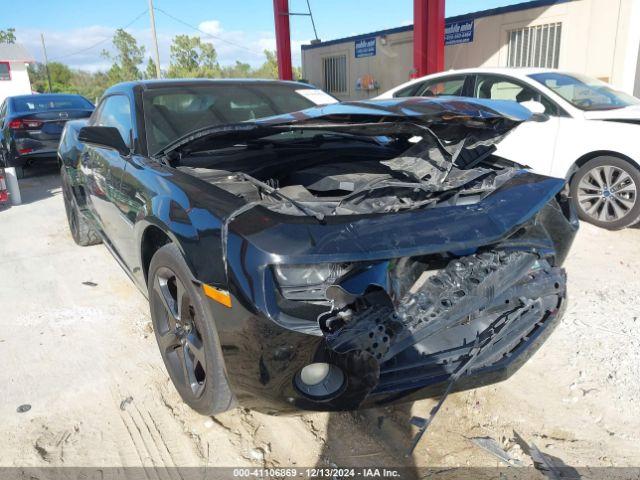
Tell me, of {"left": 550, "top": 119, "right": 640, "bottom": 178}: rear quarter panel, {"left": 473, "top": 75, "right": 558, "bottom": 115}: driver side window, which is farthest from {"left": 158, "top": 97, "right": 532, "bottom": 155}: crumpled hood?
{"left": 473, "top": 75, "right": 558, "bottom": 115}: driver side window

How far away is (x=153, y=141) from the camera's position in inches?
119

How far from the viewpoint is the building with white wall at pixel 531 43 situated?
944cm

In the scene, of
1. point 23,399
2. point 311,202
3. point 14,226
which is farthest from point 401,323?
point 14,226

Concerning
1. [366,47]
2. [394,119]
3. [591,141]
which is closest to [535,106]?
[591,141]

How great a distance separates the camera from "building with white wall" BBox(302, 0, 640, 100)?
944 centimetres

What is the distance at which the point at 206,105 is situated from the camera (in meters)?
3.43

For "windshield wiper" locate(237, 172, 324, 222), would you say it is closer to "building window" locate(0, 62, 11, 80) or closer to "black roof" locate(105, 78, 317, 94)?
"black roof" locate(105, 78, 317, 94)

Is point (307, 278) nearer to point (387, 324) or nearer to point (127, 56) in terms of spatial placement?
point (387, 324)

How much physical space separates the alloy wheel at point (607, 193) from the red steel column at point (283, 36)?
1094 centimetres

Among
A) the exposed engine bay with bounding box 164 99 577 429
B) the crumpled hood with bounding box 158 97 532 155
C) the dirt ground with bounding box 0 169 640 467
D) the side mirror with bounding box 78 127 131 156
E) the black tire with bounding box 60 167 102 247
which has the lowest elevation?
the dirt ground with bounding box 0 169 640 467

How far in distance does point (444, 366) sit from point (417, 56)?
9.27m

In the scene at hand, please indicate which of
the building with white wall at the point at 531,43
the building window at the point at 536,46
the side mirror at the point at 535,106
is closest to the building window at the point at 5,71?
the building with white wall at the point at 531,43

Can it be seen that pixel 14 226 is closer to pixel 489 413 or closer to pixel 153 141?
pixel 153 141

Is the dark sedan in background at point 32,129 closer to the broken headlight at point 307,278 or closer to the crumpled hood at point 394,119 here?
the crumpled hood at point 394,119
